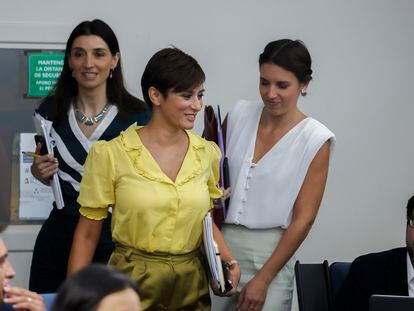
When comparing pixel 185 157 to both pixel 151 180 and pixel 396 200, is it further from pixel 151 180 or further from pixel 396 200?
pixel 396 200

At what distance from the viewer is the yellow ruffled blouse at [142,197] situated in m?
3.89

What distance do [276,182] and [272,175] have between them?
0.03 m

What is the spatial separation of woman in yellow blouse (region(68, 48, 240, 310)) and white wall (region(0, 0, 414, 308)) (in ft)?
4.99

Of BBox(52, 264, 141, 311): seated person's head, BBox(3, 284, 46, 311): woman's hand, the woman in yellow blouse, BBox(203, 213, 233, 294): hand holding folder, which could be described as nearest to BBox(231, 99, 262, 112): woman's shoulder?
the woman in yellow blouse

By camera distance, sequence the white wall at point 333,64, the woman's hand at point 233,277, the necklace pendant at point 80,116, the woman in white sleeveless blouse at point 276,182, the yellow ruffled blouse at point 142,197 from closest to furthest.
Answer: the yellow ruffled blouse at point 142,197 → the woman's hand at point 233,277 → the woman in white sleeveless blouse at point 276,182 → the necklace pendant at point 80,116 → the white wall at point 333,64

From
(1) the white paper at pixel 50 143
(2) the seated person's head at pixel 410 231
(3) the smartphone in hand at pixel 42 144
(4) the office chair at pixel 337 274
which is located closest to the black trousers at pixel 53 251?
(1) the white paper at pixel 50 143

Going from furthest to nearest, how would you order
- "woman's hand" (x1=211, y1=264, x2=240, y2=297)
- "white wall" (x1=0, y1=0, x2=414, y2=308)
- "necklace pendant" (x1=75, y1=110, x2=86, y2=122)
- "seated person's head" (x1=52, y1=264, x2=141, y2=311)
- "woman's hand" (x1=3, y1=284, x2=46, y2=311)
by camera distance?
1. "white wall" (x1=0, y1=0, x2=414, y2=308)
2. "necklace pendant" (x1=75, y1=110, x2=86, y2=122)
3. "woman's hand" (x1=211, y1=264, x2=240, y2=297)
4. "woman's hand" (x1=3, y1=284, x2=46, y2=311)
5. "seated person's head" (x1=52, y1=264, x2=141, y2=311)

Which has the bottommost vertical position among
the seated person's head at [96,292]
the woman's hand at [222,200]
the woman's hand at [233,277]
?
the woman's hand at [233,277]

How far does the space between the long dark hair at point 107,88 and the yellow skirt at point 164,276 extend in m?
0.82

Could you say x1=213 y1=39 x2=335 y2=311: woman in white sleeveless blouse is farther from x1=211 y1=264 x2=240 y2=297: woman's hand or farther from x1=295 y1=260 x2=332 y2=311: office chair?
x1=211 y1=264 x2=240 y2=297: woman's hand

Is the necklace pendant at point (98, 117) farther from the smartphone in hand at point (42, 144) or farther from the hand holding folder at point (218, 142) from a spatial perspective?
the hand holding folder at point (218, 142)

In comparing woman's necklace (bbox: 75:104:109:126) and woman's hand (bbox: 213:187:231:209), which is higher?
woman's necklace (bbox: 75:104:109:126)

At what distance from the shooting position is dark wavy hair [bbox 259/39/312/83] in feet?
14.4

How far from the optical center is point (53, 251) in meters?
4.69
